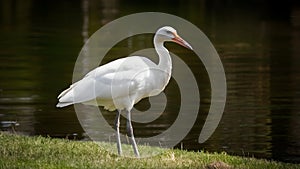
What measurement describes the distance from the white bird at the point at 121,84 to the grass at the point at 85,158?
1.57ft

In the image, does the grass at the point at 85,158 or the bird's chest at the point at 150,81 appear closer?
the grass at the point at 85,158

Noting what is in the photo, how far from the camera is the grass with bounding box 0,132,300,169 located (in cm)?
937

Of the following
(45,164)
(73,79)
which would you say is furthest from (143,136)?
(73,79)

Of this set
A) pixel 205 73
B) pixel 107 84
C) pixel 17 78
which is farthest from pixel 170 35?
pixel 205 73

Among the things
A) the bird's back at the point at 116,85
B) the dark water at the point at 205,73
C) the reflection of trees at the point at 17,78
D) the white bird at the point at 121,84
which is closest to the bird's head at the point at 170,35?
the white bird at the point at 121,84

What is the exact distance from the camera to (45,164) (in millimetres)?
9234

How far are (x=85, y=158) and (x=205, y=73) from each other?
12.5m

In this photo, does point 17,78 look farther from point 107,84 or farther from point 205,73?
point 107,84

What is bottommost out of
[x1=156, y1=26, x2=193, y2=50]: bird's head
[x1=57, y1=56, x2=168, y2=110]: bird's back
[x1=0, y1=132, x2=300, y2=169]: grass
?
[x1=0, y1=132, x2=300, y2=169]: grass

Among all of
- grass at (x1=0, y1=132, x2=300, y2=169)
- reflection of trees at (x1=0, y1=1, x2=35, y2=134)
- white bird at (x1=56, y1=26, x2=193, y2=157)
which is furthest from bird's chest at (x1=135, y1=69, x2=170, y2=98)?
reflection of trees at (x1=0, y1=1, x2=35, y2=134)

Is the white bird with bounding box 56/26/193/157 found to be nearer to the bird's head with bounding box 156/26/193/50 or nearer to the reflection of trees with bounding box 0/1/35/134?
the bird's head with bounding box 156/26/193/50

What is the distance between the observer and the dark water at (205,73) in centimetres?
1445

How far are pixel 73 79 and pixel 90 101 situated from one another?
9681mm

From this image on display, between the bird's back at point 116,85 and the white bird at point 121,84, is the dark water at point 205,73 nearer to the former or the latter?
the white bird at point 121,84
